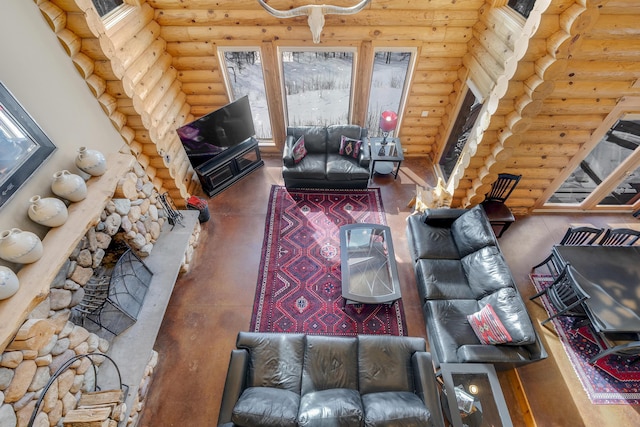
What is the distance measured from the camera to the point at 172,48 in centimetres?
462

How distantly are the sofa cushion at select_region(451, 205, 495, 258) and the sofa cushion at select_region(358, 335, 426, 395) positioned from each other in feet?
4.71

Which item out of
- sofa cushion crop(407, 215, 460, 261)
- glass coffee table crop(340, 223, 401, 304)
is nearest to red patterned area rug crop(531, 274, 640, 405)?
sofa cushion crop(407, 215, 460, 261)

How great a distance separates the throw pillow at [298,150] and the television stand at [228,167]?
870mm

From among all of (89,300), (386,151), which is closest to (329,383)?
(89,300)

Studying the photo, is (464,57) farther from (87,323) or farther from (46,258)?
(87,323)

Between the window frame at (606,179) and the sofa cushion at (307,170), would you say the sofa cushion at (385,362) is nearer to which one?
the sofa cushion at (307,170)

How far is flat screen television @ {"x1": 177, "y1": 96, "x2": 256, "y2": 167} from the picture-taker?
454 cm

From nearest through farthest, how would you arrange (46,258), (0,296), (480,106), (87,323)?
1. (0,296)
2. (46,258)
3. (87,323)
4. (480,106)

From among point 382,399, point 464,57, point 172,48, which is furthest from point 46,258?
point 464,57

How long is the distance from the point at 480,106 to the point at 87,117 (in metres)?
5.02

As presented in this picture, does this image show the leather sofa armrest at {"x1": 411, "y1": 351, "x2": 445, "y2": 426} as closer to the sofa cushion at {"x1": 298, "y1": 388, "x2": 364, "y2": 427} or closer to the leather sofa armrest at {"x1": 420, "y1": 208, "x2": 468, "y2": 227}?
the sofa cushion at {"x1": 298, "y1": 388, "x2": 364, "y2": 427}

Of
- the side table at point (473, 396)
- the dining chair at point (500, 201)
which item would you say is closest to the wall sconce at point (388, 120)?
the dining chair at point (500, 201)

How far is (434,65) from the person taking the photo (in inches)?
188

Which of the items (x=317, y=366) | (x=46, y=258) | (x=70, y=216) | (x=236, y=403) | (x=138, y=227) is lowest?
(x=236, y=403)
